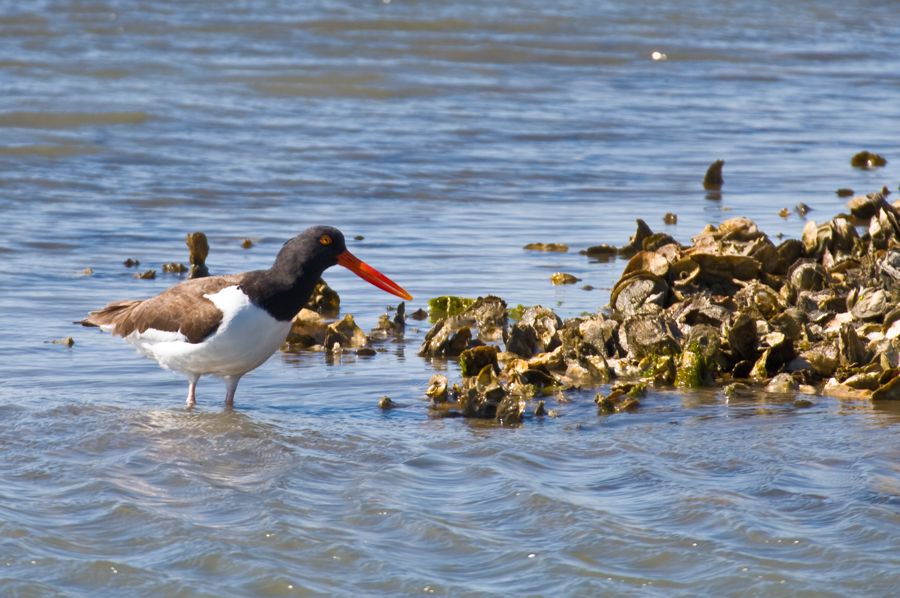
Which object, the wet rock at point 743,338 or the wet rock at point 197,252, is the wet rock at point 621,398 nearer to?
the wet rock at point 743,338

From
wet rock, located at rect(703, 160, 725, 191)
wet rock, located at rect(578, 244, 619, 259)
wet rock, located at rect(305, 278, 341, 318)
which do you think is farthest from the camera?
wet rock, located at rect(703, 160, 725, 191)

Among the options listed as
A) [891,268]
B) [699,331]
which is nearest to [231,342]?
[699,331]

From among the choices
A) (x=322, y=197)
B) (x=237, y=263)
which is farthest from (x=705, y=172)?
(x=237, y=263)

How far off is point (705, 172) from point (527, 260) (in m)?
4.00

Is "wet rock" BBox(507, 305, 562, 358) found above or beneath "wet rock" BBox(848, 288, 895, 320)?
beneath

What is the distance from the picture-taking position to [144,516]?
16.7ft

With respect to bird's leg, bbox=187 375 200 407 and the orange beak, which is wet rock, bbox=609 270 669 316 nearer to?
the orange beak

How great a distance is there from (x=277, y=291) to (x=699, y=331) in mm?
2128

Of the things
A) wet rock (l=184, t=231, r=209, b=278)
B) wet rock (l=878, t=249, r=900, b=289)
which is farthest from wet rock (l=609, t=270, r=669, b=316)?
wet rock (l=184, t=231, r=209, b=278)

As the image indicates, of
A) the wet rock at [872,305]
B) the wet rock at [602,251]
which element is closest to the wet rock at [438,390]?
the wet rock at [872,305]

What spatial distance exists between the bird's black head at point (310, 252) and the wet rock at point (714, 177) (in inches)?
242

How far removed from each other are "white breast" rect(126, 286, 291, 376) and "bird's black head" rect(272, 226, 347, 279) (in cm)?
29

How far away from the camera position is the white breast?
660 centimetres

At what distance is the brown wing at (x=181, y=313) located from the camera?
264 inches
